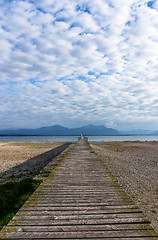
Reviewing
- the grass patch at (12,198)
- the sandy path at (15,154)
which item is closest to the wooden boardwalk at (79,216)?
the grass patch at (12,198)

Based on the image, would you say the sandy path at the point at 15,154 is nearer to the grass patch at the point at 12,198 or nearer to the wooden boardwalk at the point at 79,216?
the grass patch at the point at 12,198

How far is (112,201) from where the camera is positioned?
186 inches

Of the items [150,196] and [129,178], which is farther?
[129,178]

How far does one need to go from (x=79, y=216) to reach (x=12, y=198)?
4.49 m

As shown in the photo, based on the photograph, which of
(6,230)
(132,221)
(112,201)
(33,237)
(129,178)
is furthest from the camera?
(129,178)

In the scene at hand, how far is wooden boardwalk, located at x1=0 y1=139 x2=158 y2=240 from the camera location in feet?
10.8

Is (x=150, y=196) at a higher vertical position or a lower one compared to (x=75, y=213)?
lower

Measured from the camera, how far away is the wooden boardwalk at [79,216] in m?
3.29

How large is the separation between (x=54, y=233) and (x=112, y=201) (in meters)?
2.04

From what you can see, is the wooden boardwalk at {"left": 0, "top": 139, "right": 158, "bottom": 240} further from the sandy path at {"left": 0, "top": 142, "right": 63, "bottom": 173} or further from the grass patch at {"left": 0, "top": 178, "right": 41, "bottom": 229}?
the sandy path at {"left": 0, "top": 142, "right": 63, "bottom": 173}

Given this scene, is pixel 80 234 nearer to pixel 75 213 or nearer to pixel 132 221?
pixel 75 213

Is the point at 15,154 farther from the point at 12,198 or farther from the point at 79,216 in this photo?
the point at 79,216

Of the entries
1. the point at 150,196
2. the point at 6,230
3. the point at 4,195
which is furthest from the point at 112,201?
the point at 4,195

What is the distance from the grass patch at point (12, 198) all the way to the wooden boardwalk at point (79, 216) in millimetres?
1348
